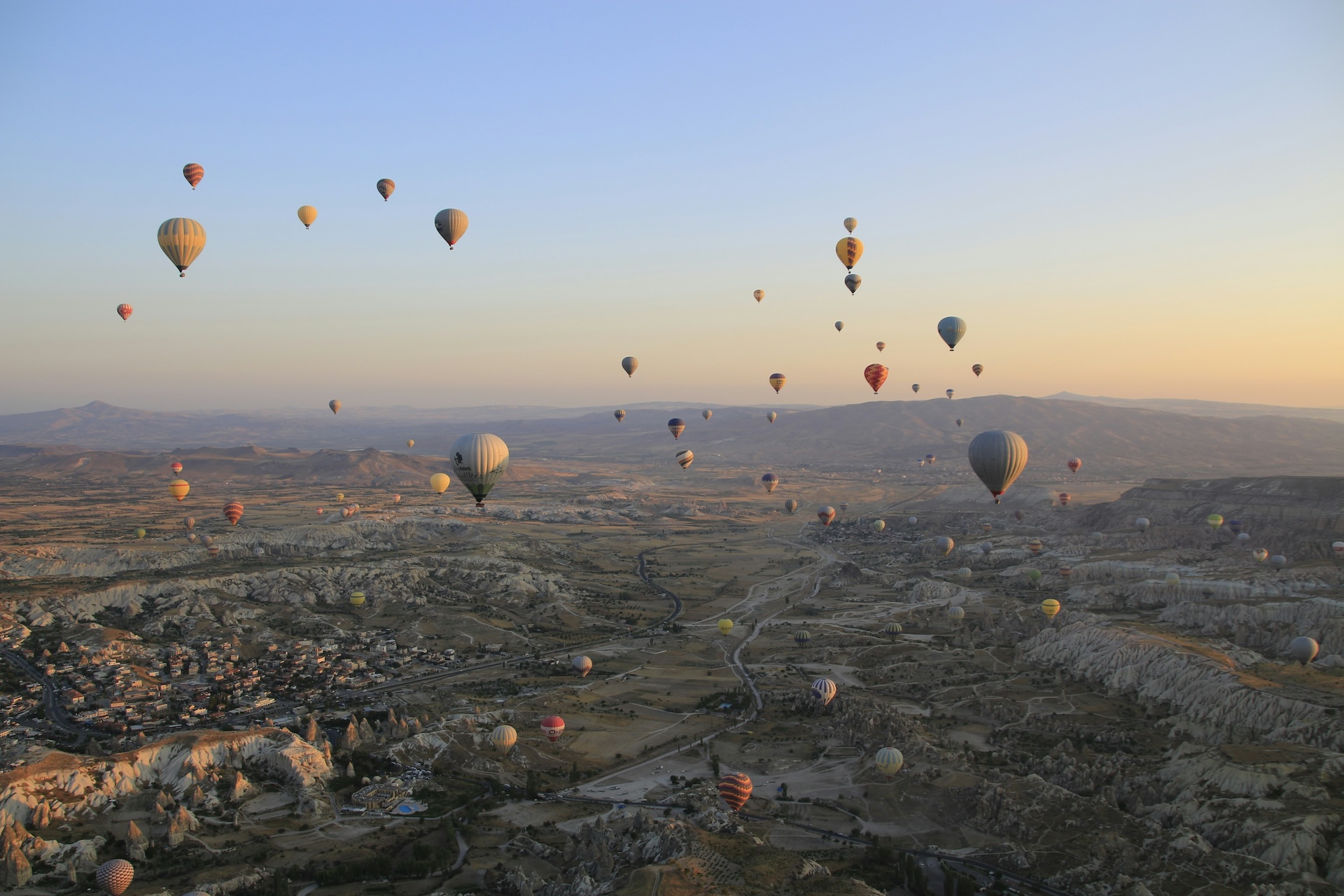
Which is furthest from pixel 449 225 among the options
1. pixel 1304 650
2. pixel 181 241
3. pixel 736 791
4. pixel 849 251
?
pixel 1304 650

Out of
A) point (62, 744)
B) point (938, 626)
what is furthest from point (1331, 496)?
point (62, 744)

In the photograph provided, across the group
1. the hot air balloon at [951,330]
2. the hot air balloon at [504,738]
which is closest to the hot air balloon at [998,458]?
the hot air balloon at [951,330]

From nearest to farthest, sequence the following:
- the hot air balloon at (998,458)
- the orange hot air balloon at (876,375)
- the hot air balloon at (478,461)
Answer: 1. the hot air balloon at (478,461)
2. the hot air balloon at (998,458)
3. the orange hot air balloon at (876,375)

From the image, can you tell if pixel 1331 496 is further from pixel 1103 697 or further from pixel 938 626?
pixel 1103 697

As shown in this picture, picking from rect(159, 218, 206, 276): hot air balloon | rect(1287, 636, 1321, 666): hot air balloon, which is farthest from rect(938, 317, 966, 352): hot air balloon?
rect(159, 218, 206, 276): hot air balloon

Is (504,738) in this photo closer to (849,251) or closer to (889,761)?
(889,761)

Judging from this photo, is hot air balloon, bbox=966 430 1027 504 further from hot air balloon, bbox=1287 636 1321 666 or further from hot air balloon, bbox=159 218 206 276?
hot air balloon, bbox=159 218 206 276

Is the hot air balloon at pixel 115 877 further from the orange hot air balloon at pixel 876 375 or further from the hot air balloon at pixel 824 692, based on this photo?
the orange hot air balloon at pixel 876 375
